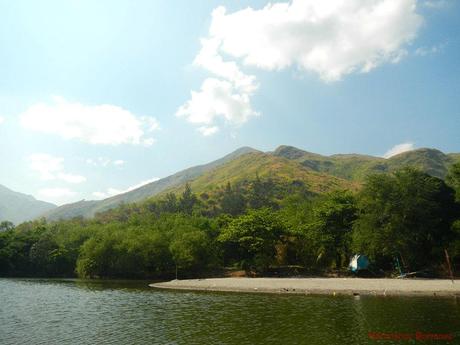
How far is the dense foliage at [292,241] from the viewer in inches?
2739

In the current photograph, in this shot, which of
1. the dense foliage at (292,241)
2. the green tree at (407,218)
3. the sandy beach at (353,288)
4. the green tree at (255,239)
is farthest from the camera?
the green tree at (255,239)

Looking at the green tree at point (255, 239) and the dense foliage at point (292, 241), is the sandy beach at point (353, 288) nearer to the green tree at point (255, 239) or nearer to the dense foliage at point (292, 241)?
the dense foliage at point (292, 241)

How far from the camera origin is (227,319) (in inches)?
1460

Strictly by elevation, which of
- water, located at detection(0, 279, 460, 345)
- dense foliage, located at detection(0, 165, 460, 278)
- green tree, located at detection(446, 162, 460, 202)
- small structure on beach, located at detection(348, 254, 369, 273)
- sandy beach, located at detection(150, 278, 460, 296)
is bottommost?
water, located at detection(0, 279, 460, 345)

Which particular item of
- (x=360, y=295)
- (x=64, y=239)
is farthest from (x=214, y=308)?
(x=64, y=239)

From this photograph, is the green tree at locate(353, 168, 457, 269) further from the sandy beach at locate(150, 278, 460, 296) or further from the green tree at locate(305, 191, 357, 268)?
the sandy beach at locate(150, 278, 460, 296)

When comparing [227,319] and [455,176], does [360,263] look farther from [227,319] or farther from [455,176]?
[227,319]

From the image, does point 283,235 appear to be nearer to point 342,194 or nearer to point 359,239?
point 342,194

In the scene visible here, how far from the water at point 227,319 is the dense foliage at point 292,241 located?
25.4 m

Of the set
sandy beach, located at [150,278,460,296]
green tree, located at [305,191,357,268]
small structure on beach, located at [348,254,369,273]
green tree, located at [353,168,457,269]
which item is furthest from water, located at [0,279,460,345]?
green tree, located at [305,191,357,268]

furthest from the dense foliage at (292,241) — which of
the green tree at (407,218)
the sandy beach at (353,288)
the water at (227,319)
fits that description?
the water at (227,319)

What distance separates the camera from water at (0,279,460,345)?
97.6 feet

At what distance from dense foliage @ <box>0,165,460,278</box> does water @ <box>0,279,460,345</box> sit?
83.5 ft

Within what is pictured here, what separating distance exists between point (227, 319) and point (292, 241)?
6086 cm
